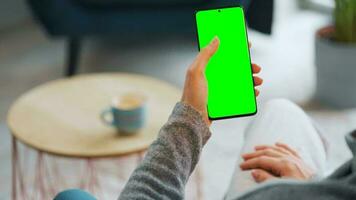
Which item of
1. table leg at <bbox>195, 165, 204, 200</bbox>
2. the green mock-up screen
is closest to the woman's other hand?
the green mock-up screen

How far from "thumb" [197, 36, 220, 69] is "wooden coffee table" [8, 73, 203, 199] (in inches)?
21.9

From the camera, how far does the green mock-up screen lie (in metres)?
0.80

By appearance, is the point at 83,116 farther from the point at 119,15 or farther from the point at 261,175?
the point at 119,15

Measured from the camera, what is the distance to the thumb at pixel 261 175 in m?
0.89

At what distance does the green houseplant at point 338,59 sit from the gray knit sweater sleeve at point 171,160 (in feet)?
4.84

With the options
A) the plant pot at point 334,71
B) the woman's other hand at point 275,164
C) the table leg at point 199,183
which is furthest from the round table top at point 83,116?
the plant pot at point 334,71

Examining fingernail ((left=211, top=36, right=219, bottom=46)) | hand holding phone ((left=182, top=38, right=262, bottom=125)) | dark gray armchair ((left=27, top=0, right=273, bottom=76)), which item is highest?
fingernail ((left=211, top=36, right=219, bottom=46))

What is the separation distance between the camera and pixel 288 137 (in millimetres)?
1029

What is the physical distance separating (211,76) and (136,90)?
74cm

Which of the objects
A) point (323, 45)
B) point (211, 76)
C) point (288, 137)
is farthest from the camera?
point (323, 45)

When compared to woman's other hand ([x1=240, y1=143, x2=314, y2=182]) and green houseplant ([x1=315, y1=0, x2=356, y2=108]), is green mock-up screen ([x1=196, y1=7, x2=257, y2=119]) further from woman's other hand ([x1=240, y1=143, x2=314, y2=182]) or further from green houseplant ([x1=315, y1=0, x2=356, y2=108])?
green houseplant ([x1=315, y1=0, x2=356, y2=108])

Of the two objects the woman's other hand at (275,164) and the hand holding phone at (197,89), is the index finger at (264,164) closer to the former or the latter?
the woman's other hand at (275,164)

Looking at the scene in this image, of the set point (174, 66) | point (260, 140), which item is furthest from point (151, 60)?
point (260, 140)

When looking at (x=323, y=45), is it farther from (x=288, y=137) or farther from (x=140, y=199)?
(x=140, y=199)
